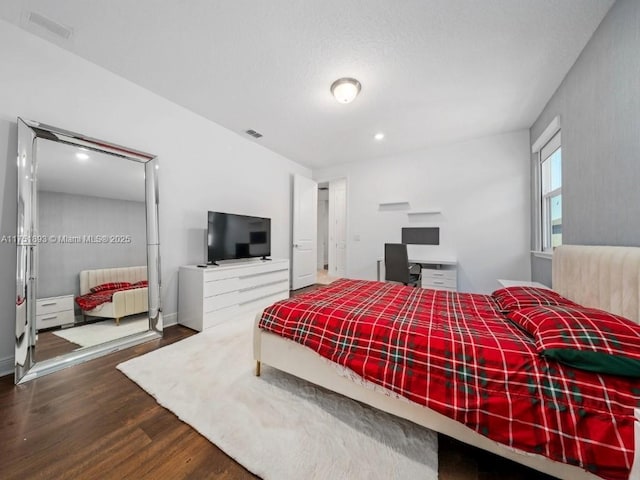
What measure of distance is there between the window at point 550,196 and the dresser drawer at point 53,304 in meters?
5.03

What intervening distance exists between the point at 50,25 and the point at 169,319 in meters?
2.84

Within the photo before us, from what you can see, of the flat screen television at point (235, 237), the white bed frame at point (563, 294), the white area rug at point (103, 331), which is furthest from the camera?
the flat screen television at point (235, 237)

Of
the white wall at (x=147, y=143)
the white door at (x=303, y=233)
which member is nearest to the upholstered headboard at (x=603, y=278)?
the white door at (x=303, y=233)

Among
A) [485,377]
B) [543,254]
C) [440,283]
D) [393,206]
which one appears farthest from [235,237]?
[543,254]

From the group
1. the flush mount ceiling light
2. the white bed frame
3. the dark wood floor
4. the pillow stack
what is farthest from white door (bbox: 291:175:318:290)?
the pillow stack

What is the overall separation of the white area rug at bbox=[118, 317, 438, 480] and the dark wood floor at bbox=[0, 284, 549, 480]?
7 centimetres

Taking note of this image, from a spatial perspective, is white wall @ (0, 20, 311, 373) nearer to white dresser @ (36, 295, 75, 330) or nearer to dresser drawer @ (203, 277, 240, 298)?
white dresser @ (36, 295, 75, 330)

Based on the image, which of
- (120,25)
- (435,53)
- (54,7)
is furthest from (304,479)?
(54,7)

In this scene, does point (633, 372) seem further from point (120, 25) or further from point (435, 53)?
point (120, 25)

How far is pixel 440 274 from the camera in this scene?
3562 mm

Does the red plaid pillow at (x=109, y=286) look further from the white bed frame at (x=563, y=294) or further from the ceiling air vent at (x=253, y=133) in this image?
the ceiling air vent at (x=253, y=133)

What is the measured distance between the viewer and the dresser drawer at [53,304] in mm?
1855

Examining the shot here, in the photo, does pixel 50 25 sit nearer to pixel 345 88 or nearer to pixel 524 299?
pixel 345 88

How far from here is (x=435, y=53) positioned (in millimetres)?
1981
